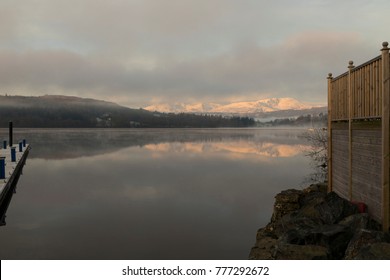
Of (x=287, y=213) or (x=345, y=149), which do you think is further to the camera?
(x=287, y=213)

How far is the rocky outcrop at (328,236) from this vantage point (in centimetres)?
693

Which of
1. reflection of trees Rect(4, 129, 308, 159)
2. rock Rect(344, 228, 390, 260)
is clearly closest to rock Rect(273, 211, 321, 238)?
rock Rect(344, 228, 390, 260)

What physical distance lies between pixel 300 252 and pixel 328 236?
39.1 inches

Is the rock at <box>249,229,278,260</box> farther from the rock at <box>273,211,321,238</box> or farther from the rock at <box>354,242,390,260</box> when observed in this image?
the rock at <box>354,242,390,260</box>

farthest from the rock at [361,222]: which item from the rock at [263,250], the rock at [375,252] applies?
the rock at [263,250]

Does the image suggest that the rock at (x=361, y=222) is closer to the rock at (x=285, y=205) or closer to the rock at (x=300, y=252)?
the rock at (x=300, y=252)

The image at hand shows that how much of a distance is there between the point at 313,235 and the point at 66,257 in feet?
25.2

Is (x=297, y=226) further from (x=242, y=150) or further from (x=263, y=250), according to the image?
(x=242, y=150)

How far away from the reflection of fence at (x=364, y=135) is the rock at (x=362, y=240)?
1.25 m

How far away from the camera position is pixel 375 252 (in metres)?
6.34

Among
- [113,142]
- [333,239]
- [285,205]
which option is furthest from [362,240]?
[113,142]
